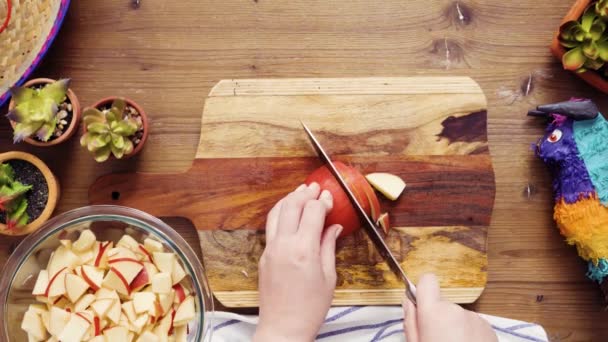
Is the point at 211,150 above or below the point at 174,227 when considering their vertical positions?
above

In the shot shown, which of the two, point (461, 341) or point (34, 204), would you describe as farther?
point (34, 204)

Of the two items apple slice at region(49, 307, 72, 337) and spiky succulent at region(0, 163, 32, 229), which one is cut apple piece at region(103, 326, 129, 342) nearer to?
apple slice at region(49, 307, 72, 337)

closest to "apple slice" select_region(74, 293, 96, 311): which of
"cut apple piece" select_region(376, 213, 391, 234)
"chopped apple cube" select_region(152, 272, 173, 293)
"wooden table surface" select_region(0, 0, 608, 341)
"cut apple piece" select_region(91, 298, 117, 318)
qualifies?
"cut apple piece" select_region(91, 298, 117, 318)

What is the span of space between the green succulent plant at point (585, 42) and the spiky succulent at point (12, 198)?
1.11 metres

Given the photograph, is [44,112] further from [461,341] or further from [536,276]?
[536,276]

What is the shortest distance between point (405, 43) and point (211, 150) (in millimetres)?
479

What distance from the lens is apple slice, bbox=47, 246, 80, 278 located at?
1067 mm

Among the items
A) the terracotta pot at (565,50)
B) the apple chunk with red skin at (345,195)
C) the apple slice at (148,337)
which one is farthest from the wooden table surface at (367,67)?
the apple slice at (148,337)

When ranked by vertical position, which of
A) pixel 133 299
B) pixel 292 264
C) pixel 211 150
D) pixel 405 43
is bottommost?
pixel 133 299

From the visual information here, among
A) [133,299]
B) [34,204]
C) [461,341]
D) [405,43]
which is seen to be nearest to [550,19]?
[405,43]

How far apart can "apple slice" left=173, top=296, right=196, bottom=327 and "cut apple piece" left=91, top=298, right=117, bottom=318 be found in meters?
0.12

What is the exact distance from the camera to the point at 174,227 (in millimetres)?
1167

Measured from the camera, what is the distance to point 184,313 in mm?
1064

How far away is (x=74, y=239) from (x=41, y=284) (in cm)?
10
